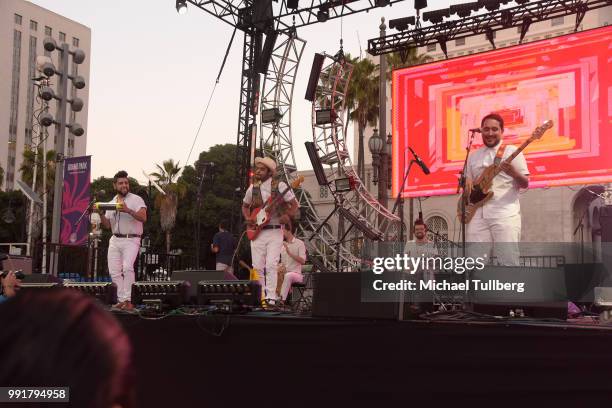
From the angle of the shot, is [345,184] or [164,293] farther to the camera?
[345,184]

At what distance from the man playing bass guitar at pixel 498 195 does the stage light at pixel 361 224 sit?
7.83m

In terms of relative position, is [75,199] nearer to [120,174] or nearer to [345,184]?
[120,174]

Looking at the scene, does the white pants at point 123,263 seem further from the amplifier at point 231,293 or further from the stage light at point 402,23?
the stage light at point 402,23

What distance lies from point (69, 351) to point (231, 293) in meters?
4.65

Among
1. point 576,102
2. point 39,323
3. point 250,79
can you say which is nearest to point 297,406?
point 39,323

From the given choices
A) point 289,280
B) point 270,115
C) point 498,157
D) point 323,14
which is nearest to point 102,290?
point 289,280

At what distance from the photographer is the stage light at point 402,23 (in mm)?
12633

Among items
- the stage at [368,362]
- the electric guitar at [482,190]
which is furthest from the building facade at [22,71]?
the stage at [368,362]

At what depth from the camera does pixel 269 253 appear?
286 inches

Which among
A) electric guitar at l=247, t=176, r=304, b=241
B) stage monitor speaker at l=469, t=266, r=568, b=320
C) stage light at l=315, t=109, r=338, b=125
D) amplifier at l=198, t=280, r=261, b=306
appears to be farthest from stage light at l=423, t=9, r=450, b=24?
amplifier at l=198, t=280, r=261, b=306

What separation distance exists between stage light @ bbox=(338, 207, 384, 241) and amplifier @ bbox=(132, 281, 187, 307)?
353 inches

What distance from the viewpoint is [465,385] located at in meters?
3.55

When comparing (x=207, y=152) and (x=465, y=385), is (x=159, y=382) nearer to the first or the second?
(x=465, y=385)

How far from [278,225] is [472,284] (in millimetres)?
3096
